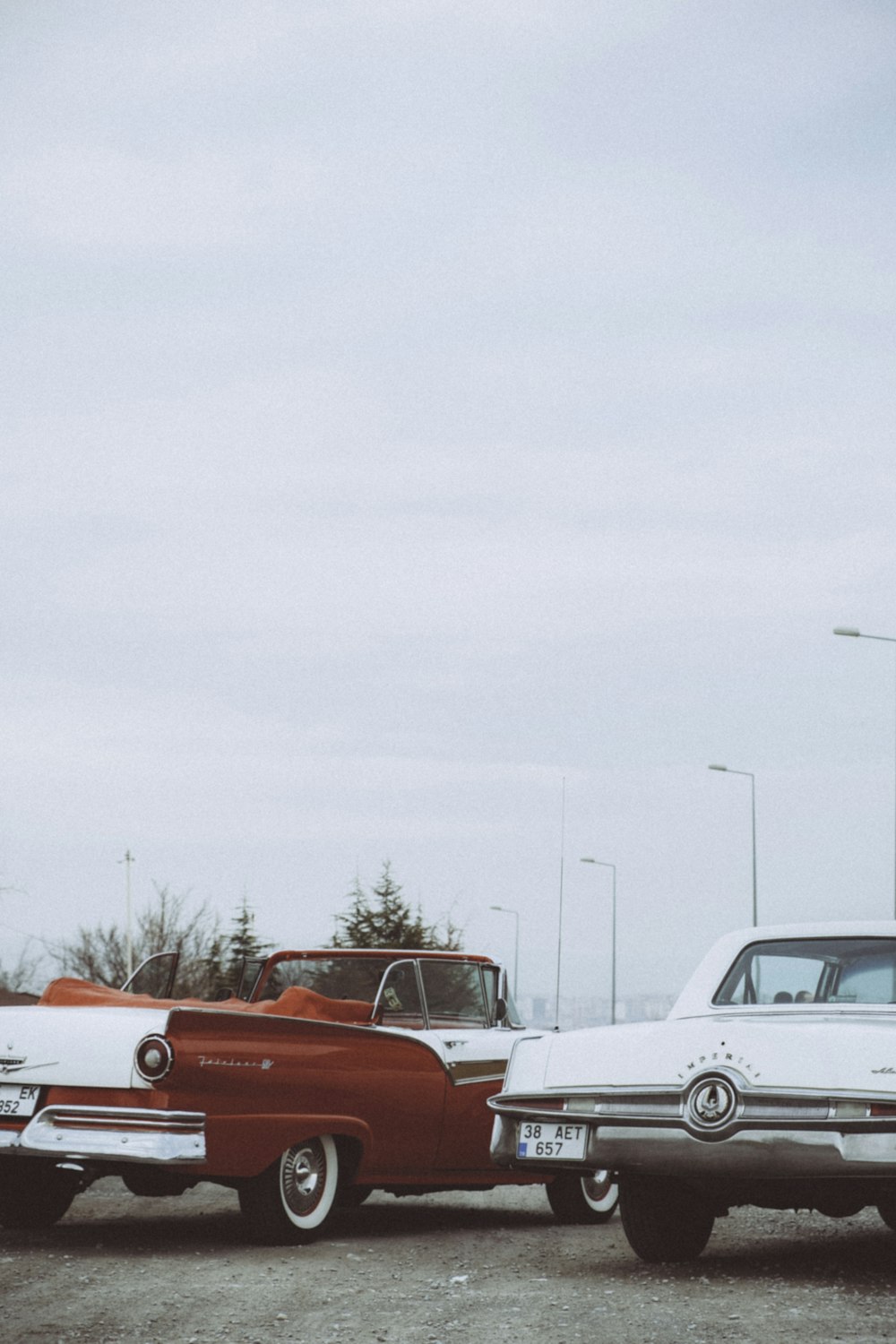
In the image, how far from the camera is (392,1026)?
10070 millimetres

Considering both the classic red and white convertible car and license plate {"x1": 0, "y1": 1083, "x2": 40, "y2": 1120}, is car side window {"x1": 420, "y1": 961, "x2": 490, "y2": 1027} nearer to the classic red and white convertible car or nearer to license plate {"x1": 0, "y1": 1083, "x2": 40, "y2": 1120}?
the classic red and white convertible car

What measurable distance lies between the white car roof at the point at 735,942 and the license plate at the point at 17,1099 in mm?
2946

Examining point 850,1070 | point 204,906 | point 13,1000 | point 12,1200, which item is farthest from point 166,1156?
point 204,906

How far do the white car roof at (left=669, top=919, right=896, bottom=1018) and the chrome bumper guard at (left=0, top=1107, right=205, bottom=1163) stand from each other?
2.28m

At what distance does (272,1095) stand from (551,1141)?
5.57 feet

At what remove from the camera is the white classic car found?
670cm

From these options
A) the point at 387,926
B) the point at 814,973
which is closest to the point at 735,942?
the point at 814,973

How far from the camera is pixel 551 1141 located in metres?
7.47

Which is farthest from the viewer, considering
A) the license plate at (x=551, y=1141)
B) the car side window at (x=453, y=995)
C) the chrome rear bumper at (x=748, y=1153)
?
the car side window at (x=453, y=995)

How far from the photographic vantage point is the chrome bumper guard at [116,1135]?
799cm

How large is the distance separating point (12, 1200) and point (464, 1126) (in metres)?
2.42

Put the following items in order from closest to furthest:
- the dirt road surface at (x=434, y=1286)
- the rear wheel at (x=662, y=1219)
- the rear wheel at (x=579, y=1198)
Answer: the dirt road surface at (x=434, y=1286), the rear wheel at (x=662, y=1219), the rear wheel at (x=579, y=1198)

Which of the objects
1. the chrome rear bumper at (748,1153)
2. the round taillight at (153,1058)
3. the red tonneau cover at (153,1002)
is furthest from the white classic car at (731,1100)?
the red tonneau cover at (153,1002)

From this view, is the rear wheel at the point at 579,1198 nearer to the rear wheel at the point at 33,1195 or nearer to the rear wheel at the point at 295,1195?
the rear wheel at the point at 295,1195
